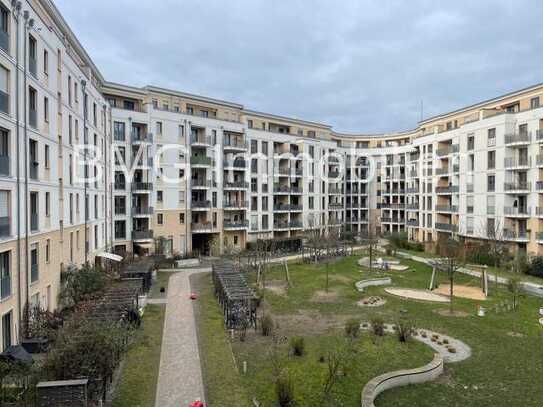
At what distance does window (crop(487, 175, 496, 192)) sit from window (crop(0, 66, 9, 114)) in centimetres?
4434

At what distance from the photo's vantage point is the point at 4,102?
16328mm

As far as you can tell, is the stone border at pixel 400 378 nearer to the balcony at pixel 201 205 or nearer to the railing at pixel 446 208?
the balcony at pixel 201 205

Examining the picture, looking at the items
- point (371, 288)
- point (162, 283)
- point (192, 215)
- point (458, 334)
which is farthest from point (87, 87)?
point (458, 334)

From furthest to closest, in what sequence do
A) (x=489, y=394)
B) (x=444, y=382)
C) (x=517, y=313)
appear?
1. (x=517, y=313)
2. (x=444, y=382)
3. (x=489, y=394)

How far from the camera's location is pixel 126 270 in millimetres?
30500

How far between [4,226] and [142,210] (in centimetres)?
2650

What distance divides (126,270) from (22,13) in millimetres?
18662

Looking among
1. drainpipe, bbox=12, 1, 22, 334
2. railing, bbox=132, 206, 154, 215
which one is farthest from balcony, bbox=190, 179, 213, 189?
drainpipe, bbox=12, 1, 22, 334

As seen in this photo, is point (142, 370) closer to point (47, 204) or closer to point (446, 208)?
point (47, 204)

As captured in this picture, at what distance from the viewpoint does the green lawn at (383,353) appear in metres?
12.9

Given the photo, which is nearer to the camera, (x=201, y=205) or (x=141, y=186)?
(x=141, y=186)

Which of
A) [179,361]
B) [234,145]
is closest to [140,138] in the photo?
Result: [234,145]

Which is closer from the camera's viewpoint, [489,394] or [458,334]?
[489,394]

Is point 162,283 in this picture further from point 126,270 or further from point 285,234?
point 285,234
